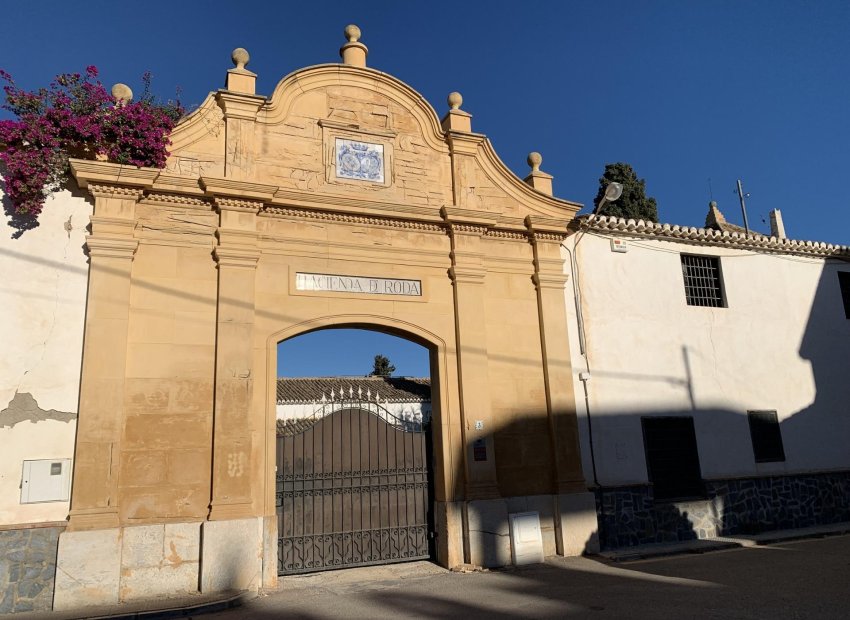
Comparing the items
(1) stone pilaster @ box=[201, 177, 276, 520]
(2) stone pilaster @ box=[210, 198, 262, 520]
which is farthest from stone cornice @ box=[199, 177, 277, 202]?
(2) stone pilaster @ box=[210, 198, 262, 520]

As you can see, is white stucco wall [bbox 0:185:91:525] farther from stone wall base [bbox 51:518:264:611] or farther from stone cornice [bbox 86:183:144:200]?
stone wall base [bbox 51:518:264:611]

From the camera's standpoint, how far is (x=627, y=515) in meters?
10.8

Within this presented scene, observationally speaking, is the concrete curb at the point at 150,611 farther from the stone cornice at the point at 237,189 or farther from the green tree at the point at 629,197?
the green tree at the point at 629,197

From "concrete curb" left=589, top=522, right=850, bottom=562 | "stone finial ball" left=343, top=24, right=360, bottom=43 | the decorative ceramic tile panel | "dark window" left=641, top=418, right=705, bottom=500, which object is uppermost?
"stone finial ball" left=343, top=24, right=360, bottom=43

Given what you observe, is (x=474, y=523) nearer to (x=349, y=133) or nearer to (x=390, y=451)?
(x=390, y=451)

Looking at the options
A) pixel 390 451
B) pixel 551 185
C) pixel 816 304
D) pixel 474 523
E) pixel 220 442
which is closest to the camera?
pixel 220 442

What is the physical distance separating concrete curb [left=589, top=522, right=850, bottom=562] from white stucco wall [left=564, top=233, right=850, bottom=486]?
1085 mm

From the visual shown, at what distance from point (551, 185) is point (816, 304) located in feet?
22.1

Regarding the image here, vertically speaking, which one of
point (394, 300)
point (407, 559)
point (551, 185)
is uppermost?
point (551, 185)

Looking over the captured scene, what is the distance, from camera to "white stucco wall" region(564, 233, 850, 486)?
11242mm

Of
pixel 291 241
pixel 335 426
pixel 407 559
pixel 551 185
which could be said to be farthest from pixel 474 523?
pixel 551 185

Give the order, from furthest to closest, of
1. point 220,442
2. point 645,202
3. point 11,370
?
point 645,202
point 220,442
point 11,370

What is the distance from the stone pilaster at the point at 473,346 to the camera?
9.76m

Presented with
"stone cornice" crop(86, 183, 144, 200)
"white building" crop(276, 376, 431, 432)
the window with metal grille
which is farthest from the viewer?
"white building" crop(276, 376, 431, 432)
